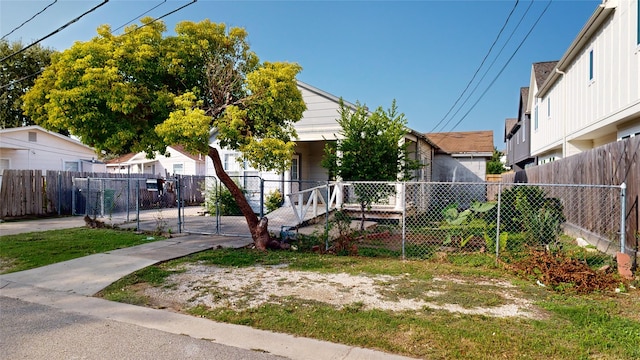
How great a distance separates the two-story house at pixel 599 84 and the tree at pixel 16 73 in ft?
105

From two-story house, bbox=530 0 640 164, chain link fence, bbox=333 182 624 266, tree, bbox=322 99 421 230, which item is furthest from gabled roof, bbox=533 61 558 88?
tree, bbox=322 99 421 230

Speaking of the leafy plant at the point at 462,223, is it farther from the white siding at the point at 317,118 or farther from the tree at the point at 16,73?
the tree at the point at 16,73

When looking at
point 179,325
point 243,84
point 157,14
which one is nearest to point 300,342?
point 179,325

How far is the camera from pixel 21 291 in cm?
563

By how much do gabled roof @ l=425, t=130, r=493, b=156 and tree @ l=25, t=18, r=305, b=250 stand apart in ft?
61.0

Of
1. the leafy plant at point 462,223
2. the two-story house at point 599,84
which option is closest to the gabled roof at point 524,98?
the two-story house at point 599,84

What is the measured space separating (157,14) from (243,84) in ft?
7.85

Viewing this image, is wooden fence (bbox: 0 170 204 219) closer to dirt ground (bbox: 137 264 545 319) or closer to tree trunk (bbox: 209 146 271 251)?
tree trunk (bbox: 209 146 271 251)

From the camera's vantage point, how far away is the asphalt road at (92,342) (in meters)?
3.56

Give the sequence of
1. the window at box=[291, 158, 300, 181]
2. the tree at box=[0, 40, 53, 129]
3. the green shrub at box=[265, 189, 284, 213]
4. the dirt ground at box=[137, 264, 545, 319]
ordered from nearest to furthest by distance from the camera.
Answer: the dirt ground at box=[137, 264, 545, 319], the green shrub at box=[265, 189, 284, 213], the window at box=[291, 158, 300, 181], the tree at box=[0, 40, 53, 129]

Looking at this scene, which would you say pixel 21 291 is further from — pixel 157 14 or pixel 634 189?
pixel 634 189

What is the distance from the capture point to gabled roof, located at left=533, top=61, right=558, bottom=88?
18.4m

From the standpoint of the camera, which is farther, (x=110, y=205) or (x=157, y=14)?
(x=110, y=205)

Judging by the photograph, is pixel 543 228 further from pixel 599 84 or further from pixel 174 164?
pixel 174 164
